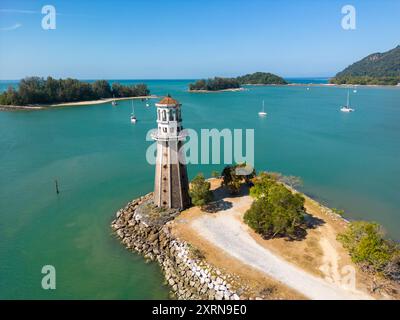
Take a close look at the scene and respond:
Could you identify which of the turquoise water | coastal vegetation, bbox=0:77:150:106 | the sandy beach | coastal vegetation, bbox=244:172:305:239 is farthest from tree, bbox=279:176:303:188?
coastal vegetation, bbox=0:77:150:106

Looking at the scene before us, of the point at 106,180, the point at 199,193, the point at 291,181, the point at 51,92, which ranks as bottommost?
the point at 106,180

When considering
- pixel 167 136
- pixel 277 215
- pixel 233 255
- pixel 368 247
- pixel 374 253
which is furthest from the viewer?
pixel 167 136

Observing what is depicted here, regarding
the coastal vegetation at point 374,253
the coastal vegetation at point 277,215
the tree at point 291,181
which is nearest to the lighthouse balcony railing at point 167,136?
the coastal vegetation at point 277,215

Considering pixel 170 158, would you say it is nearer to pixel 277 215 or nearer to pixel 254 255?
pixel 277 215

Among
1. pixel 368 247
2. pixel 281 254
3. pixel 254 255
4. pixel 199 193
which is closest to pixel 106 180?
pixel 199 193

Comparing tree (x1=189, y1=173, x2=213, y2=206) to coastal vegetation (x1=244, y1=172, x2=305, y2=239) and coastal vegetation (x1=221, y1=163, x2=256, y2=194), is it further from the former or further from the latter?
coastal vegetation (x1=244, y1=172, x2=305, y2=239)

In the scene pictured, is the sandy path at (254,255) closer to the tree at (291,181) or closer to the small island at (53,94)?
the tree at (291,181)
